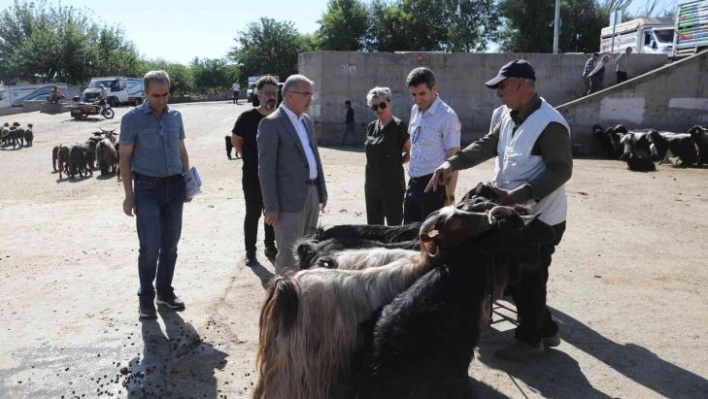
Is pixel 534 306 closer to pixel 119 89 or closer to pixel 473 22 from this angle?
pixel 119 89

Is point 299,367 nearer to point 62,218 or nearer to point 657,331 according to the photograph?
point 657,331

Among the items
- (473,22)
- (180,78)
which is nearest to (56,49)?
(180,78)

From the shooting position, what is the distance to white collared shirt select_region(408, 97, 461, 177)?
5051 mm

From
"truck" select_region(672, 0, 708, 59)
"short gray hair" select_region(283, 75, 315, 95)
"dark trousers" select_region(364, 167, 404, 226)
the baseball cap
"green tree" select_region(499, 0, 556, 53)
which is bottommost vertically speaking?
"dark trousers" select_region(364, 167, 404, 226)

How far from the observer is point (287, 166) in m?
4.55

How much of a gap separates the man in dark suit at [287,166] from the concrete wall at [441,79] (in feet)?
49.0

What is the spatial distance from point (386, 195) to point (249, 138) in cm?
174

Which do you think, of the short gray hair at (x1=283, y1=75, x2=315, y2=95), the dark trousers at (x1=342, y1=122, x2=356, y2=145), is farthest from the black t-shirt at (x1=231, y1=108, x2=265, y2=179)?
the dark trousers at (x1=342, y1=122, x2=356, y2=145)

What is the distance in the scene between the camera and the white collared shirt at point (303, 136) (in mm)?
4548

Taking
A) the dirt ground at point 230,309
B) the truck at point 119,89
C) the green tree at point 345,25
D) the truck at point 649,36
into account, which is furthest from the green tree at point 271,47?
the dirt ground at point 230,309

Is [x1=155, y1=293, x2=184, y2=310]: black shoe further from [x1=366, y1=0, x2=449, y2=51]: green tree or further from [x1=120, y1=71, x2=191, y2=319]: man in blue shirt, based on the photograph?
[x1=366, y1=0, x2=449, y2=51]: green tree

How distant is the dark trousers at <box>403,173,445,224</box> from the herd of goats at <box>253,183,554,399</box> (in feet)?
6.14

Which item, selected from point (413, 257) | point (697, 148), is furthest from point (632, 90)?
point (413, 257)

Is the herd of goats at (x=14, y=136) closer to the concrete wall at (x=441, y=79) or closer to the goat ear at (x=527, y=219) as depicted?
the concrete wall at (x=441, y=79)
